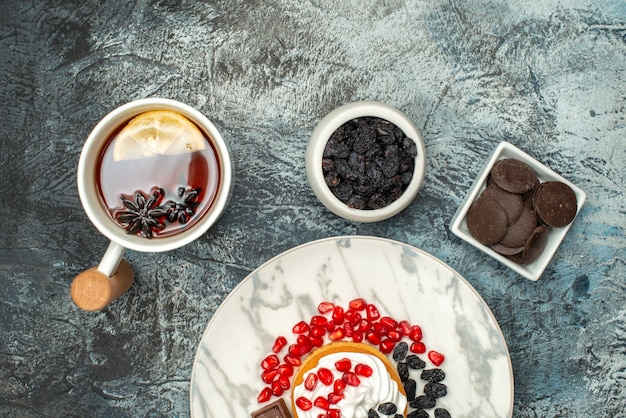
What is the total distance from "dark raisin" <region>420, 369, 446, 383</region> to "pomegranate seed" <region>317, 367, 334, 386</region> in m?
0.19

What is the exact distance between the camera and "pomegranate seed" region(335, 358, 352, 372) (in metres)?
1.07

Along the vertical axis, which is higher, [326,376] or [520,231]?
[520,231]

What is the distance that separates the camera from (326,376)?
106 cm

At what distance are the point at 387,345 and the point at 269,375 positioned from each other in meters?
0.23

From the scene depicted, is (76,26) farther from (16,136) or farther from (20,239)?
(20,239)

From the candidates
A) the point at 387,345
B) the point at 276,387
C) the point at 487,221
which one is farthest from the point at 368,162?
the point at 276,387

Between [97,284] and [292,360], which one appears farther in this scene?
[292,360]

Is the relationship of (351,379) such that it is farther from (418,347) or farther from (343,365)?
(418,347)

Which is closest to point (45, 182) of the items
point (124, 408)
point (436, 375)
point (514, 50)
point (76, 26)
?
point (76, 26)

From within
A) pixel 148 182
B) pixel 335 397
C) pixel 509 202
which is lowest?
pixel 335 397

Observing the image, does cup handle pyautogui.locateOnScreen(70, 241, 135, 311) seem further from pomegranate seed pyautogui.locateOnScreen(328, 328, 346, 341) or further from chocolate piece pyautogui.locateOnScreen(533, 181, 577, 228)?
chocolate piece pyautogui.locateOnScreen(533, 181, 577, 228)

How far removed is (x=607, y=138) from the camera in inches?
49.2

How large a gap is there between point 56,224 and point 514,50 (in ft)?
3.25

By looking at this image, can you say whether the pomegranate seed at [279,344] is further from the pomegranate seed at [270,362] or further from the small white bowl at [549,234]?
the small white bowl at [549,234]
